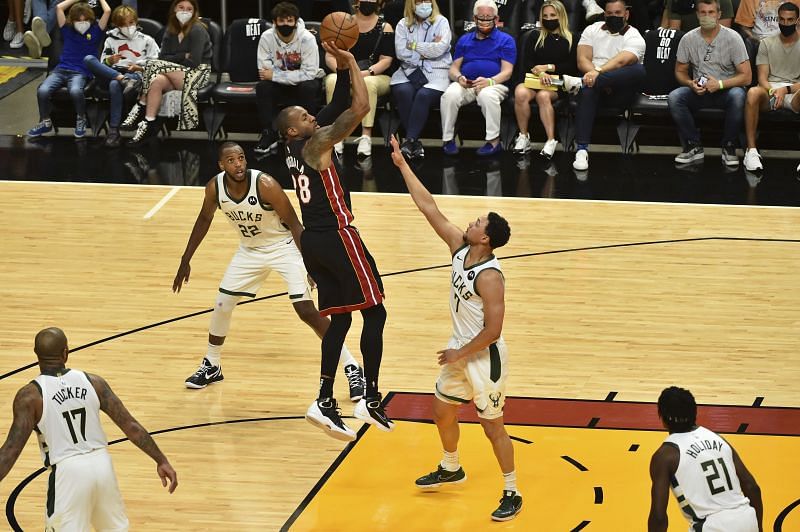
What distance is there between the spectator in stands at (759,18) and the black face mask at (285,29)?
18.3 feet

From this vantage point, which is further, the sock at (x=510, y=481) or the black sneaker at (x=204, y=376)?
the black sneaker at (x=204, y=376)

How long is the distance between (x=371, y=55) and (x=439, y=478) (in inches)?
363

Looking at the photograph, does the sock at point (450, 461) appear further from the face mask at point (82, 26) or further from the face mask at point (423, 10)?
the face mask at point (82, 26)

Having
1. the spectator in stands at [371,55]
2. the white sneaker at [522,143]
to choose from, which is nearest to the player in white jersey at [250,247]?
the spectator in stands at [371,55]

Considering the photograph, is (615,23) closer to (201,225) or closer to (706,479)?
(201,225)

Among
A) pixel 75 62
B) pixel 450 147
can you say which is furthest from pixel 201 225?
pixel 75 62

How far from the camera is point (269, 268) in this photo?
922 centimetres

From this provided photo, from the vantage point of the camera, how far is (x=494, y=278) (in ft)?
23.2

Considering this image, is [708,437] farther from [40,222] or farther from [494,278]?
[40,222]

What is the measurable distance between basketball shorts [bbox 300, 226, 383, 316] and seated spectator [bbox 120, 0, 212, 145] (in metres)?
8.88

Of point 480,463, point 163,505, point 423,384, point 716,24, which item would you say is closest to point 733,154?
point 716,24

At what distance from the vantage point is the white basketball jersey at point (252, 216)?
893 cm

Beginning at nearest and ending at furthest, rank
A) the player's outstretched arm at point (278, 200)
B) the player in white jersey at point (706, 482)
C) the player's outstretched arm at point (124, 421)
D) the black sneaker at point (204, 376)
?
the player in white jersey at point (706, 482), the player's outstretched arm at point (124, 421), the player's outstretched arm at point (278, 200), the black sneaker at point (204, 376)

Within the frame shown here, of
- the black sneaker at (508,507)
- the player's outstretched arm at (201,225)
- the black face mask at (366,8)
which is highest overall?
the black face mask at (366,8)
